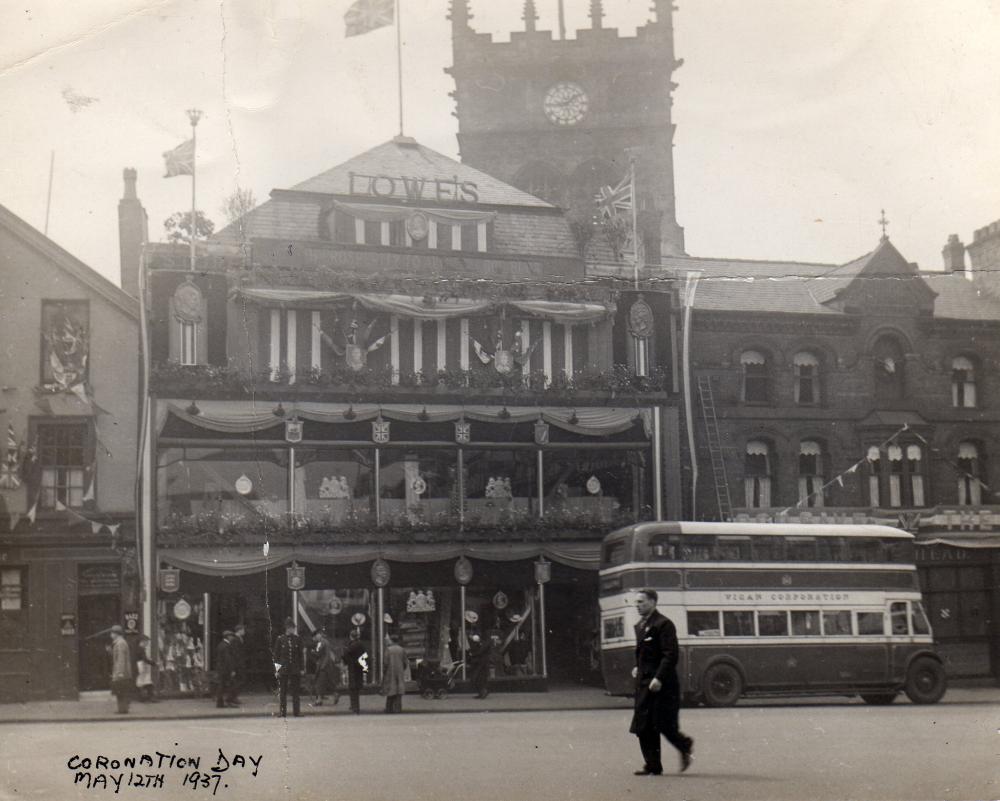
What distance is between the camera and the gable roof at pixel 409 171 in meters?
37.2

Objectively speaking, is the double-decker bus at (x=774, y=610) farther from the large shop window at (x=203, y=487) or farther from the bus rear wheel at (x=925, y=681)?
the large shop window at (x=203, y=487)

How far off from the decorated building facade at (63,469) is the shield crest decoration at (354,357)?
5417mm

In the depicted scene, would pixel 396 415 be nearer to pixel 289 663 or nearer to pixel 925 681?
pixel 289 663

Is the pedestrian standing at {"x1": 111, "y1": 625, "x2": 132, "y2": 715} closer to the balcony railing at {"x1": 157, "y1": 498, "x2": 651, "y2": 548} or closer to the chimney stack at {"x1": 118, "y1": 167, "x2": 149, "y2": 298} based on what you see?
the balcony railing at {"x1": 157, "y1": 498, "x2": 651, "y2": 548}

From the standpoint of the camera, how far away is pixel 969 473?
3831 centimetres

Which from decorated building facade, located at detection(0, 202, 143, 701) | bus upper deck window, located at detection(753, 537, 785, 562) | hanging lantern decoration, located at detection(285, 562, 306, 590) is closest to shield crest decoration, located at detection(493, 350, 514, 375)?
hanging lantern decoration, located at detection(285, 562, 306, 590)

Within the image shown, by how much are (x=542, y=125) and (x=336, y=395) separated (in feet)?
81.3

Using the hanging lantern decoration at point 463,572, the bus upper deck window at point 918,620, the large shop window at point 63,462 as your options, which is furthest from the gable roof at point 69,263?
the bus upper deck window at point 918,620

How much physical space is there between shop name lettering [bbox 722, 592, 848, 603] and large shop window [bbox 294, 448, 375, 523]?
10.5 metres

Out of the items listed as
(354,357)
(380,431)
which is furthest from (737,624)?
(354,357)

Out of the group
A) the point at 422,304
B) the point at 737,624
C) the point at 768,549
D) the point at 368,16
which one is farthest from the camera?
the point at 422,304

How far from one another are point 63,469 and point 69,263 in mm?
5188

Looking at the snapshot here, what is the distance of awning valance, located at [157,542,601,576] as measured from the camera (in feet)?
108

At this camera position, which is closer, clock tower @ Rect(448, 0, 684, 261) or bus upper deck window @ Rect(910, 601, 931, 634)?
bus upper deck window @ Rect(910, 601, 931, 634)
